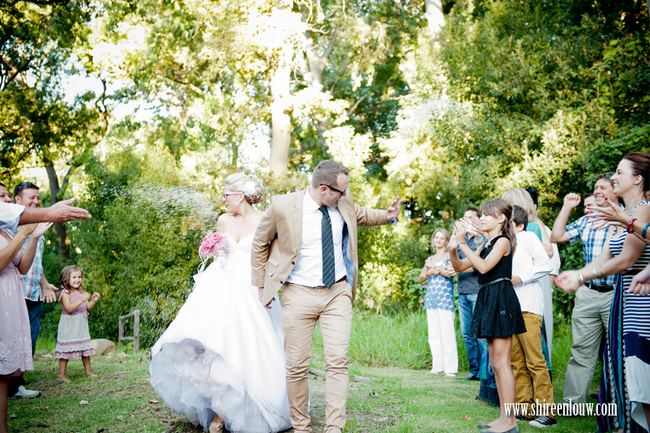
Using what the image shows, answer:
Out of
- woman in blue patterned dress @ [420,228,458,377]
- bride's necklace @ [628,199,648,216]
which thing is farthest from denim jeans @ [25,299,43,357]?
bride's necklace @ [628,199,648,216]

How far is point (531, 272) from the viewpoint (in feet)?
20.4

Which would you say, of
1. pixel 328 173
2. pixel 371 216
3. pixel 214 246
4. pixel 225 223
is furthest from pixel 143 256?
pixel 328 173

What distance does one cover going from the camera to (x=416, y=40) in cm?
1897

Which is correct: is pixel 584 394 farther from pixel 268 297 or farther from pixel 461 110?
pixel 461 110

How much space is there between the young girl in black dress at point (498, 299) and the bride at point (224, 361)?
1.75 metres

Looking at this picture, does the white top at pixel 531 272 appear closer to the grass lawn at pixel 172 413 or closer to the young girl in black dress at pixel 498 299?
the young girl in black dress at pixel 498 299

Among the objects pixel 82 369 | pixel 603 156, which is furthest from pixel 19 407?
pixel 603 156

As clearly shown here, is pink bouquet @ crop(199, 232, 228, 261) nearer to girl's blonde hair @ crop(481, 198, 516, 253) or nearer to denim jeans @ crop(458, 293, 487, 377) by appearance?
girl's blonde hair @ crop(481, 198, 516, 253)

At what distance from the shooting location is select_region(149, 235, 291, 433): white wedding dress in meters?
5.41

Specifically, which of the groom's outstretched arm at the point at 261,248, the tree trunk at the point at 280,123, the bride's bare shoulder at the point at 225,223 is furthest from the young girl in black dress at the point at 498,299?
the tree trunk at the point at 280,123

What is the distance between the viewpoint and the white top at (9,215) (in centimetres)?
425

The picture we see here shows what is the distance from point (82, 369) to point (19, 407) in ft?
7.66

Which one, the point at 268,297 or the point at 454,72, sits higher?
the point at 454,72

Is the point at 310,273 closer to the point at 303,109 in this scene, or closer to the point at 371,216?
the point at 371,216
